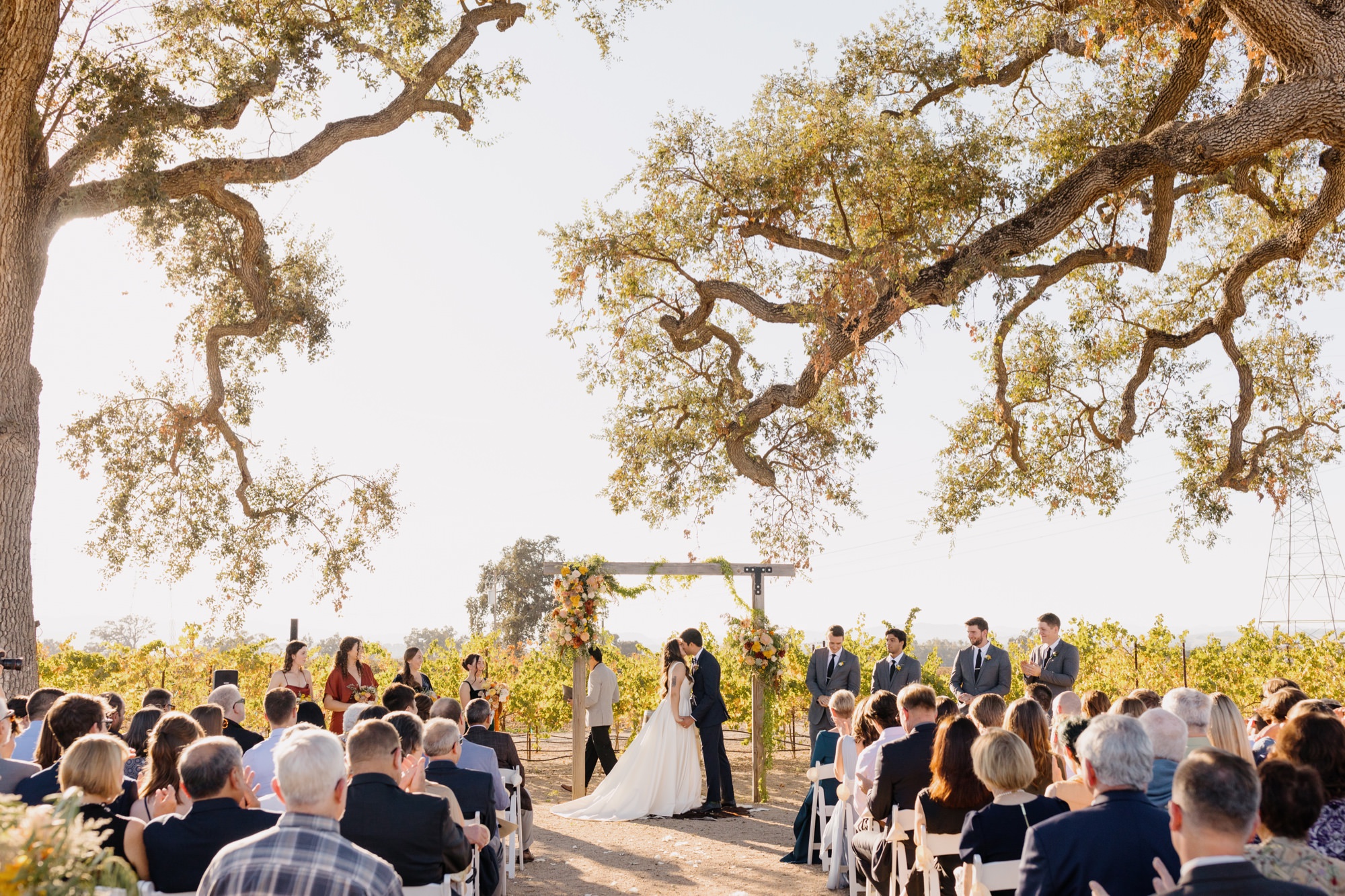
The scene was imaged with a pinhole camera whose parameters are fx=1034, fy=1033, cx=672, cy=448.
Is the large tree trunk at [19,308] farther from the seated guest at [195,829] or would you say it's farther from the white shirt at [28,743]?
the seated guest at [195,829]

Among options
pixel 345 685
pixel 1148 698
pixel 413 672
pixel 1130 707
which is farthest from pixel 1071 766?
pixel 413 672

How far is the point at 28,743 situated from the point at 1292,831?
630 centimetres

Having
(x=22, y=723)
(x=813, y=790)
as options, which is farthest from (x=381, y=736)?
(x=813, y=790)

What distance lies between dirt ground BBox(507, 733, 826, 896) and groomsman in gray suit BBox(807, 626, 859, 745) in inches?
46.1

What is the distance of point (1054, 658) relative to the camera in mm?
9406

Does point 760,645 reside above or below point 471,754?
above

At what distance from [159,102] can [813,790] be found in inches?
379

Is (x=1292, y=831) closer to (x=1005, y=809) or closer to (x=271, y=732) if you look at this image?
(x=1005, y=809)

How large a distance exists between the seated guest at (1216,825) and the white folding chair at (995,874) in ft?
4.86

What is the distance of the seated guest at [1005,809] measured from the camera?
4.04 m

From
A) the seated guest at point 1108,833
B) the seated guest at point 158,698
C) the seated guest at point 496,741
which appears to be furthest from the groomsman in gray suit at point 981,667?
the seated guest at point 158,698

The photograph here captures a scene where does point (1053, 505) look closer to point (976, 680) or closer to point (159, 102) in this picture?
point (976, 680)

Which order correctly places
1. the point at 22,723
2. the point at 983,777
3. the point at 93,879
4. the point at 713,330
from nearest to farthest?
the point at 93,879, the point at 983,777, the point at 22,723, the point at 713,330

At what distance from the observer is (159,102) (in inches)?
434
